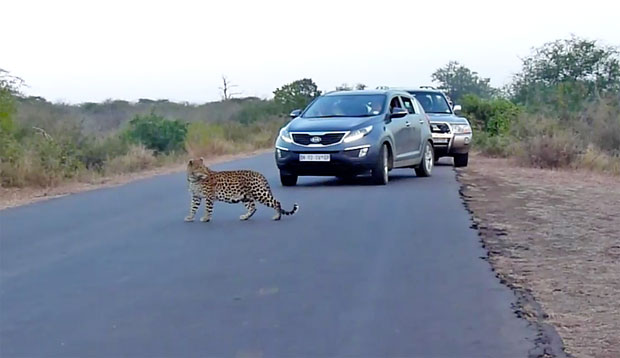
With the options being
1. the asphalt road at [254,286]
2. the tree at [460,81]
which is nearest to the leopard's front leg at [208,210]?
the asphalt road at [254,286]

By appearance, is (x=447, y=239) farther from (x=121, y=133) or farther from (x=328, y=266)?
(x=121, y=133)

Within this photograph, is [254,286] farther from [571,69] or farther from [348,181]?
[571,69]

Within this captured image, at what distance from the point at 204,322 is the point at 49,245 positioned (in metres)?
4.47

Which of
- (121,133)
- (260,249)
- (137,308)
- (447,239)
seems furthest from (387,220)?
(121,133)

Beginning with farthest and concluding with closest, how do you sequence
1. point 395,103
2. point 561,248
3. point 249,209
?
point 395,103, point 249,209, point 561,248

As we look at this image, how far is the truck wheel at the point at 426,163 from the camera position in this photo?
2095 cm

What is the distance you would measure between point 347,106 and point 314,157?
1822 mm

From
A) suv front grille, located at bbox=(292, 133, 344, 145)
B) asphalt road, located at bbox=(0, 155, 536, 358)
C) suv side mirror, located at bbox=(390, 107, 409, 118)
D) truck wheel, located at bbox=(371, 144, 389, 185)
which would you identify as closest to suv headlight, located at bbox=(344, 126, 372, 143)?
suv front grille, located at bbox=(292, 133, 344, 145)

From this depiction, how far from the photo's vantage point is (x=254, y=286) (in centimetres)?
874

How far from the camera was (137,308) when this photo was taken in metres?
7.90

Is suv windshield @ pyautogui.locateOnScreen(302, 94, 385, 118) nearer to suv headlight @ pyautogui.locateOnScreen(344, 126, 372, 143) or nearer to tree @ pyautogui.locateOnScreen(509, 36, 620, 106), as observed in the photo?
suv headlight @ pyautogui.locateOnScreen(344, 126, 372, 143)

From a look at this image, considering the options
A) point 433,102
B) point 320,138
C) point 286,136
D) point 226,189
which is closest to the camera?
point 226,189

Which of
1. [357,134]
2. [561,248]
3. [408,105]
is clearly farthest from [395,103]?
[561,248]

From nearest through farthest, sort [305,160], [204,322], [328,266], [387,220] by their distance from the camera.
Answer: [204,322] → [328,266] → [387,220] → [305,160]
